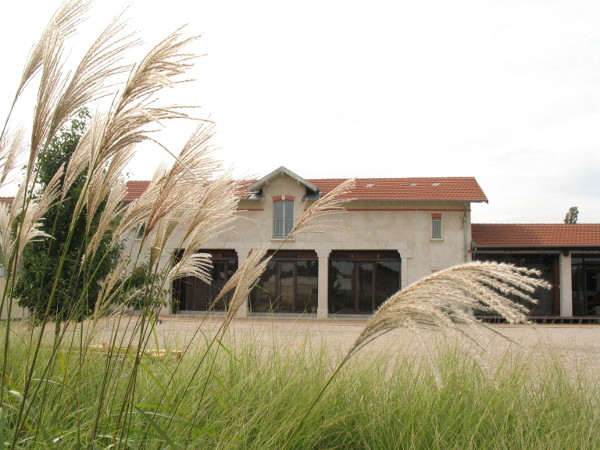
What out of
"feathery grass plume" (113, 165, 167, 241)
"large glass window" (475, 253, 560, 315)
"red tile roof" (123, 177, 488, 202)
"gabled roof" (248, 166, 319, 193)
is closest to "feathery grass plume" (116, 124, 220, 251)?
"feathery grass plume" (113, 165, 167, 241)

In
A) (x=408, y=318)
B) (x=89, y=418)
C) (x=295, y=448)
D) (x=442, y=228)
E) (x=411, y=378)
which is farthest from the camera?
(x=442, y=228)

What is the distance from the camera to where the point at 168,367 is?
3734 millimetres

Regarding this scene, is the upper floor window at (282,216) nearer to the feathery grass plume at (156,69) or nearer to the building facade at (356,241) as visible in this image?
the building facade at (356,241)

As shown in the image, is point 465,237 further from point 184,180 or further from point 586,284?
point 184,180

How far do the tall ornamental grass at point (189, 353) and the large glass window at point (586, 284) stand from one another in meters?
22.9

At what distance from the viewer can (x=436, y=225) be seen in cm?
2423

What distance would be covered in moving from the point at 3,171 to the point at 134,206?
2.90 feet

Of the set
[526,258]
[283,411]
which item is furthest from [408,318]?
[526,258]

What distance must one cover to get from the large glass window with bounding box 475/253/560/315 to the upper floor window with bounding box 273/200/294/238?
7.79m

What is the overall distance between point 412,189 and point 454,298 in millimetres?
23301

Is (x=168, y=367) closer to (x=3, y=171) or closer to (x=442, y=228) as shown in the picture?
(x=3, y=171)

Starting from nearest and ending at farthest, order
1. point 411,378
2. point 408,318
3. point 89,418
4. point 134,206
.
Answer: point 408,318 < point 134,206 < point 89,418 < point 411,378

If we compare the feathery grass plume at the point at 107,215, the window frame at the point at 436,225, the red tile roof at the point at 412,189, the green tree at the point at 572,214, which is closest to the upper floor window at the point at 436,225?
the window frame at the point at 436,225

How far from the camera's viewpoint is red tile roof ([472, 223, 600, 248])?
23.6 meters
